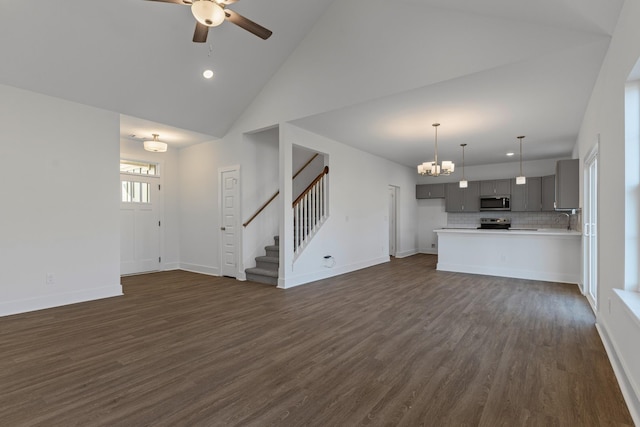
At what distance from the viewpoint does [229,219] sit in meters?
6.29

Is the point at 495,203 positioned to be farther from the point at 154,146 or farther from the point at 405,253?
the point at 154,146

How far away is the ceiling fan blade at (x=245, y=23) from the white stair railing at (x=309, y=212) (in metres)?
3.05

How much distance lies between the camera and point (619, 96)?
94.7 inches

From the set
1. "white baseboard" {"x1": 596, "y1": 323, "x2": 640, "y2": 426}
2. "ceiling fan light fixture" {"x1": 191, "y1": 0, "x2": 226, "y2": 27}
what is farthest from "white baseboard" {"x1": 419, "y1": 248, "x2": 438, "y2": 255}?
"ceiling fan light fixture" {"x1": 191, "y1": 0, "x2": 226, "y2": 27}

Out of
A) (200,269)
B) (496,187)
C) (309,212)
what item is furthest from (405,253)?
(200,269)

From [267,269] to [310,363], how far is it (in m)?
3.55

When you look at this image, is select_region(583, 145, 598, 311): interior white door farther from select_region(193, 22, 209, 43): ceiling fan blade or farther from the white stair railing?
select_region(193, 22, 209, 43): ceiling fan blade

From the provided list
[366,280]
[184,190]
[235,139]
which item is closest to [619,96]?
[366,280]

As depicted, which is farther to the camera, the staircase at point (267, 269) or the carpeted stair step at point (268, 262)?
the carpeted stair step at point (268, 262)

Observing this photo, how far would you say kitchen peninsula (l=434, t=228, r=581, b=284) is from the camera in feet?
18.5

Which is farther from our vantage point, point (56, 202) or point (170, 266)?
point (170, 266)

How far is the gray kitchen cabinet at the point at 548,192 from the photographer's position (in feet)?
25.5

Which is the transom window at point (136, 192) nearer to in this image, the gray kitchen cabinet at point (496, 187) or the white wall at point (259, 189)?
the white wall at point (259, 189)

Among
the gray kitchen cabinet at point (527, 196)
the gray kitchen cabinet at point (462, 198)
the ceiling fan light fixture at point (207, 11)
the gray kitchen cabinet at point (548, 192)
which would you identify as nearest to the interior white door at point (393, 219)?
the gray kitchen cabinet at point (462, 198)
